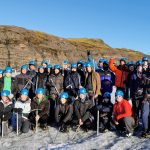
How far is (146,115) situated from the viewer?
450 inches

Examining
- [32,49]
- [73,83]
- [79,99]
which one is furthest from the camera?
[32,49]

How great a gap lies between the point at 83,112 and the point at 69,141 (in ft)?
4.46

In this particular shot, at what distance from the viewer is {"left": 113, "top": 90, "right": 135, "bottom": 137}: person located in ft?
38.0

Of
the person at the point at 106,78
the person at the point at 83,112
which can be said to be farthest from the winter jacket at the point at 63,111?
the person at the point at 106,78

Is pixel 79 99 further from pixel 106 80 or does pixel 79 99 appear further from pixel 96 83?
pixel 106 80

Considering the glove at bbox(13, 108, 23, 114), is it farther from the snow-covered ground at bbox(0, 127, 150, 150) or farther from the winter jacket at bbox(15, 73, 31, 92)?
the winter jacket at bbox(15, 73, 31, 92)

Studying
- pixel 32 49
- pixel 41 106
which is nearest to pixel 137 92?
pixel 41 106

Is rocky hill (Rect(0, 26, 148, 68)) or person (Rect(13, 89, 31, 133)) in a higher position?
rocky hill (Rect(0, 26, 148, 68))

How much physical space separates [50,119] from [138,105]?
3378 millimetres

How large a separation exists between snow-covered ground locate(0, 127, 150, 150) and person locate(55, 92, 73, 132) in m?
0.29

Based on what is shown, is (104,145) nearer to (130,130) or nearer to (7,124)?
(130,130)

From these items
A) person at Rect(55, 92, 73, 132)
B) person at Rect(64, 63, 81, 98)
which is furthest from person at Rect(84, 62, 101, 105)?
person at Rect(55, 92, 73, 132)

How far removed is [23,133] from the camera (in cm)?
1309

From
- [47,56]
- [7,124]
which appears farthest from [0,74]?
[47,56]
